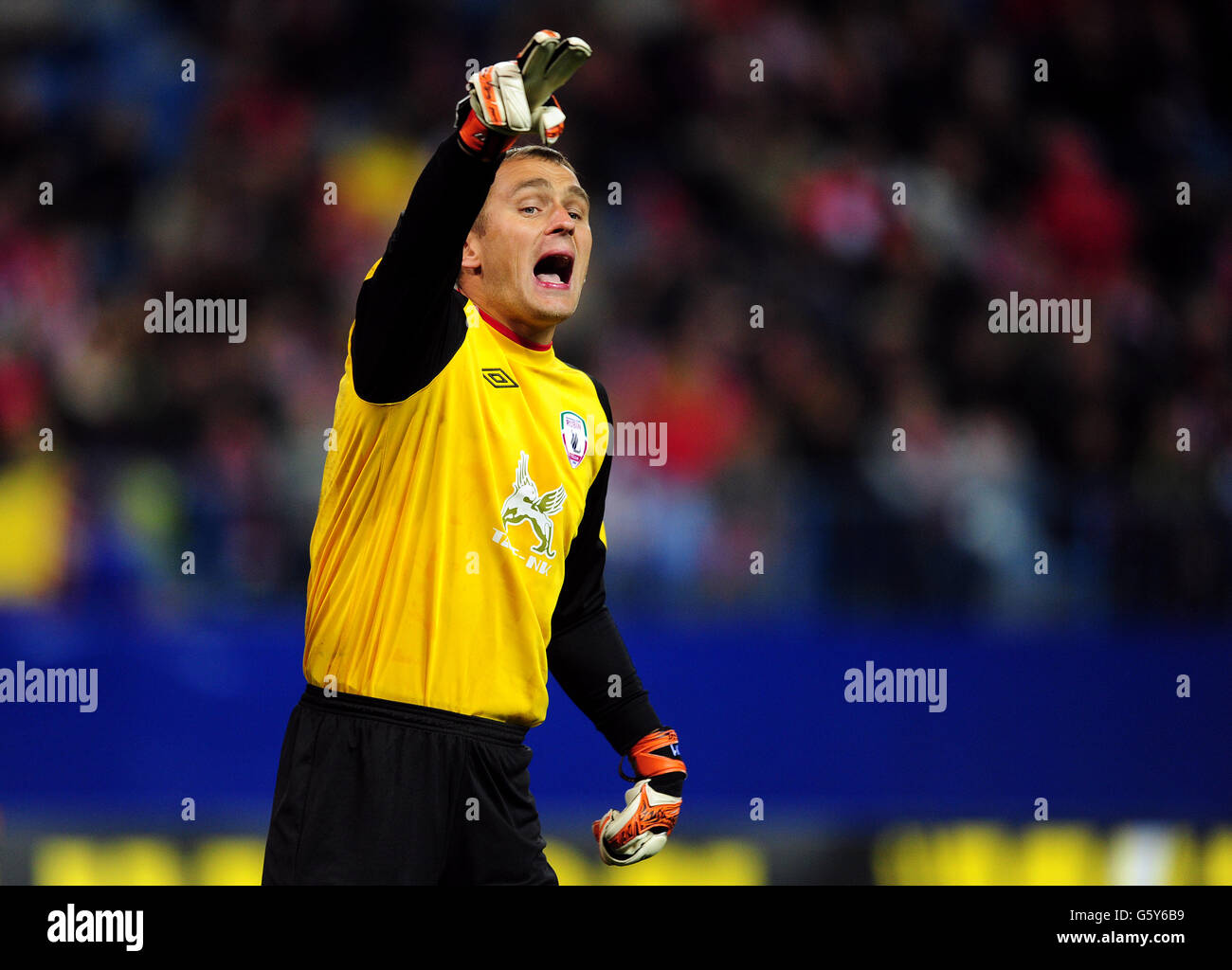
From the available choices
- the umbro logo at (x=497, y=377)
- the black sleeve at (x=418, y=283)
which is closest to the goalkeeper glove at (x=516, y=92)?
the black sleeve at (x=418, y=283)

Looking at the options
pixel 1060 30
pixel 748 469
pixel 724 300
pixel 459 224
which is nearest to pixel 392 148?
pixel 724 300

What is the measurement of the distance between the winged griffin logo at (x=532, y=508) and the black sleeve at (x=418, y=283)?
0.38 m

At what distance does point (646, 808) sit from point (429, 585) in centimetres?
104

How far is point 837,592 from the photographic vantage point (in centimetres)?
769

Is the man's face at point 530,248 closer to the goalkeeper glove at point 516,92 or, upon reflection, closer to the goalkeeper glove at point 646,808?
the goalkeeper glove at point 516,92

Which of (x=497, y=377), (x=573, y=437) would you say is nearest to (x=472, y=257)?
(x=497, y=377)

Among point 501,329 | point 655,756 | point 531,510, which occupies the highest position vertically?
point 501,329

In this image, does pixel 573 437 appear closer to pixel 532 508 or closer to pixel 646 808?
pixel 532 508

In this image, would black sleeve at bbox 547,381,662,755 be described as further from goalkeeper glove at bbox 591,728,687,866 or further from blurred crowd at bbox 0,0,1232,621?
blurred crowd at bbox 0,0,1232,621

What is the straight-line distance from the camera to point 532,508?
4.12 metres

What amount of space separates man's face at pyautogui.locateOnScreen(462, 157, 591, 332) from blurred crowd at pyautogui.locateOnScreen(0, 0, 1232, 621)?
3285 millimetres

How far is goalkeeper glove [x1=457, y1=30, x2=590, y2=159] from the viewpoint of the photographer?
3418mm
